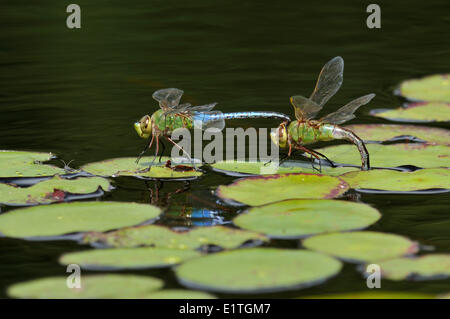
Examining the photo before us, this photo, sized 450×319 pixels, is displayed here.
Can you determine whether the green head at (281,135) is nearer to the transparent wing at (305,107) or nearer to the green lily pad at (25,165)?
the transparent wing at (305,107)

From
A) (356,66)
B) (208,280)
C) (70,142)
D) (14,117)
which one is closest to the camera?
(208,280)

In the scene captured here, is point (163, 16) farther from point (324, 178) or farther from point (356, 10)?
point (324, 178)

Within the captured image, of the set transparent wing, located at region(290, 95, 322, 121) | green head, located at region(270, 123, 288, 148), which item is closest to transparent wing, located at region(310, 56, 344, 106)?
transparent wing, located at region(290, 95, 322, 121)

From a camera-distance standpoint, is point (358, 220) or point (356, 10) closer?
point (358, 220)

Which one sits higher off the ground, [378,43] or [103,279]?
[378,43]

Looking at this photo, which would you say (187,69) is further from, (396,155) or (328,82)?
(396,155)

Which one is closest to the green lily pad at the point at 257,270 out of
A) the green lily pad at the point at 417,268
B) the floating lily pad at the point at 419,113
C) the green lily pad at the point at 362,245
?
the green lily pad at the point at 362,245

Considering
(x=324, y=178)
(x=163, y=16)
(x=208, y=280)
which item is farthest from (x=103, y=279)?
(x=163, y=16)
